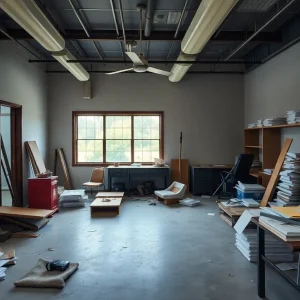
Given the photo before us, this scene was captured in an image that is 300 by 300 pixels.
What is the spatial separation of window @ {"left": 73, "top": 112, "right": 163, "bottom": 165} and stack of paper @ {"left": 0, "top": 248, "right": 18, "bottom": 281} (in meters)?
4.87

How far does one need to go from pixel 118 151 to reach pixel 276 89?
4477mm

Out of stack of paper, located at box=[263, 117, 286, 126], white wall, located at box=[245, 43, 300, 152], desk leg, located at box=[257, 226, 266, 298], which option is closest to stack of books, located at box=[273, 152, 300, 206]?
white wall, located at box=[245, 43, 300, 152]

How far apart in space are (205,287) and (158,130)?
600cm

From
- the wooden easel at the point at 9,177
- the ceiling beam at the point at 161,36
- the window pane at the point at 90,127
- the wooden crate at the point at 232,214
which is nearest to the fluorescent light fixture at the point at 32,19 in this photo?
the ceiling beam at the point at 161,36

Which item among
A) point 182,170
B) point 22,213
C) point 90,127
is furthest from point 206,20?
point 90,127

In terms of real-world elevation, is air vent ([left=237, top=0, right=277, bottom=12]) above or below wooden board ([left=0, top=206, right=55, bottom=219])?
above

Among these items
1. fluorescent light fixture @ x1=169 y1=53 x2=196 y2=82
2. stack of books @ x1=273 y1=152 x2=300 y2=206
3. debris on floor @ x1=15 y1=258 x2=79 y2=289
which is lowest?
debris on floor @ x1=15 y1=258 x2=79 y2=289

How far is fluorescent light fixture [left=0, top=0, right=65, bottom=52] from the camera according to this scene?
3455 millimetres

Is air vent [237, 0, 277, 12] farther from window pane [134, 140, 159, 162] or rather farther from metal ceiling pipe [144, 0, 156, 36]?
window pane [134, 140, 159, 162]

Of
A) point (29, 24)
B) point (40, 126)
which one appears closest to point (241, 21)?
point (29, 24)

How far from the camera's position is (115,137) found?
28.2 ft

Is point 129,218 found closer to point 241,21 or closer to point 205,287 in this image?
point 205,287

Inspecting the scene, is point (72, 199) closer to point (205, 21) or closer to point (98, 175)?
point (98, 175)

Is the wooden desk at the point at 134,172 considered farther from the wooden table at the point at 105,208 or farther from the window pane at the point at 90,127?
the wooden table at the point at 105,208
